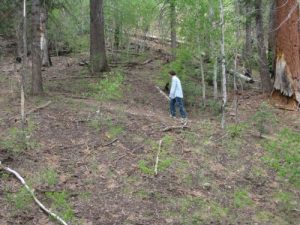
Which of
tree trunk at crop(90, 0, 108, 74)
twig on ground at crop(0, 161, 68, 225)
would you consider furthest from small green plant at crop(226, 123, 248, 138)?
tree trunk at crop(90, 0, 108, 74)

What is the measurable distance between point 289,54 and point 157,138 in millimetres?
6232

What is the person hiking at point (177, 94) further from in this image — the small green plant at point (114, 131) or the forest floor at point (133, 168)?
the small green plant at point (114, 131)

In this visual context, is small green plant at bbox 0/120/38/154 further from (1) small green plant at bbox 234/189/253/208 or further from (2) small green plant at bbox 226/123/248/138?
(2) small green plant at bbox 226/123/248/138

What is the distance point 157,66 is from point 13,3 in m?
7.03

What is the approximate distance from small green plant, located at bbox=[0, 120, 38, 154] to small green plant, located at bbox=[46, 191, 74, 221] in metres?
1.79

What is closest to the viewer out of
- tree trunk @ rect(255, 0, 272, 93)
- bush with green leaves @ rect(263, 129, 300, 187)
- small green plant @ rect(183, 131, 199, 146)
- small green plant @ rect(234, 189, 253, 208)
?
small green plant @ rect(234, 189, 253, 208)

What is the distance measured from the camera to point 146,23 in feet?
78.4

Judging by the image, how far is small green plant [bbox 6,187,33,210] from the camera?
7.64 m

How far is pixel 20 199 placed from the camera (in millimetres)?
7781

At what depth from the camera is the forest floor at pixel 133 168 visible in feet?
26.2

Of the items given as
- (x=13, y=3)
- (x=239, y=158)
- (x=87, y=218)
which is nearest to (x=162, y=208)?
(x=87, y=218)

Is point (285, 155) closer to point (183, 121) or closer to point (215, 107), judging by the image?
point (183, 121)

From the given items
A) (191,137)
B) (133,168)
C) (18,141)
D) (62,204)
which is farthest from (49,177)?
(191,137)

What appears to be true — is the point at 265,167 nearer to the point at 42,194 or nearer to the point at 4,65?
A: the point at 42,194
